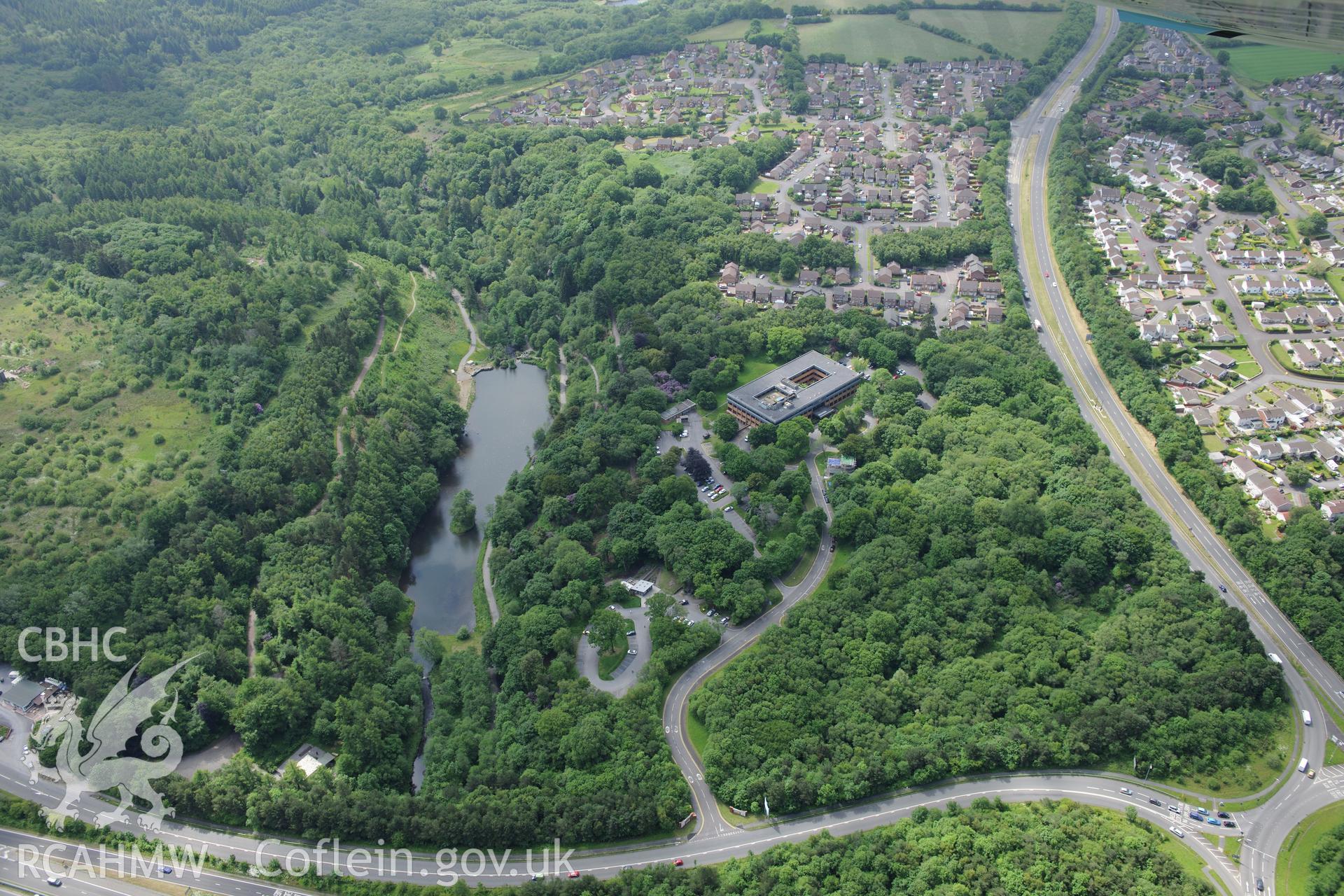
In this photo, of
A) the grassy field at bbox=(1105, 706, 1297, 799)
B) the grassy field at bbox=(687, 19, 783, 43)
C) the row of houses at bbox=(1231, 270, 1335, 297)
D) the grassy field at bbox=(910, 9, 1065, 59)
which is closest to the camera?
the grassy field at bbox=(1105, 706, 1297, 799)

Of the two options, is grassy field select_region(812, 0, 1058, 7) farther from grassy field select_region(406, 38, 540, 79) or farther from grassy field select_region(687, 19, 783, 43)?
grassy field select_region(406, 38, 540, 79)

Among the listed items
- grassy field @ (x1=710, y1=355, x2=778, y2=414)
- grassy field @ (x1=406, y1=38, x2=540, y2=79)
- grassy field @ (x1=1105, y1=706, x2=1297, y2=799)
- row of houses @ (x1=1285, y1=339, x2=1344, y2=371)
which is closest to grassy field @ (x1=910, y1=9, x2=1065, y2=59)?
grassy field @ (x1=406, y1=38, x2=540, y2=79)

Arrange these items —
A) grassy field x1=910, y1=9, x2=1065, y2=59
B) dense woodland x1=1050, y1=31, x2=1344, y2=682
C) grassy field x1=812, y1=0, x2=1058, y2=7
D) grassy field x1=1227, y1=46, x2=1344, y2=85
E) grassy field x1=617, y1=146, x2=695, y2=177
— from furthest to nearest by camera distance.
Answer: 1. grassy field x1=812, y1=0, x2=1058, y2=7
2. grassy field x1=910, y1=9, x2=1065, y2=59
3. grassy field x1=1227, y1=46, x2=1344, y2=85
4. grassy field x1=617, y1=146, x2=695, y2=177
5. dense woodland x1=1050, y1=31, x2=1344, y2=682

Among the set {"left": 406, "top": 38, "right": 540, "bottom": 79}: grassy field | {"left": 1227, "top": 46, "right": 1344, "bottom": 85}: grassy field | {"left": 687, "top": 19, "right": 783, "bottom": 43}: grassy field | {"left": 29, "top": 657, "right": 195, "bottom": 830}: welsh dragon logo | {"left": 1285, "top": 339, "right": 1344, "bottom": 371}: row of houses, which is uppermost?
{"left": 406, "top": 38, "right": 540, "bottom": 79}: grassy field

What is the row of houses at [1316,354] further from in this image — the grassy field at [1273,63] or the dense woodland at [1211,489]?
the grassy field at [1273,63]

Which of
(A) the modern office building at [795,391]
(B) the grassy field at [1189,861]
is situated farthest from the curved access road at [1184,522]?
(A) the modern office building at [795,391]

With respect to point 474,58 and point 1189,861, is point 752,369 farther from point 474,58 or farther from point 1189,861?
point 474,58

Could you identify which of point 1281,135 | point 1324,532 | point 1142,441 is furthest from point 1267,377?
point 1281,135
